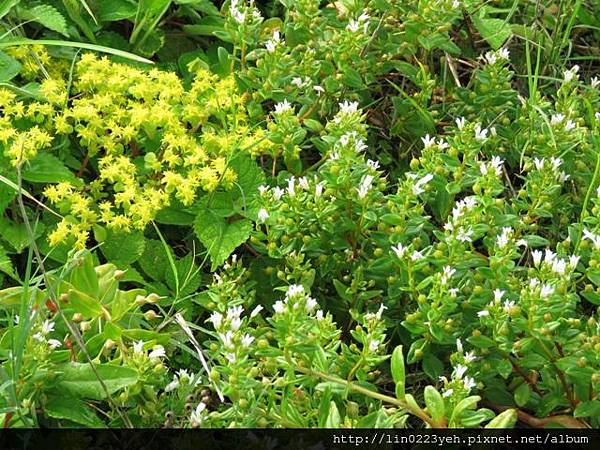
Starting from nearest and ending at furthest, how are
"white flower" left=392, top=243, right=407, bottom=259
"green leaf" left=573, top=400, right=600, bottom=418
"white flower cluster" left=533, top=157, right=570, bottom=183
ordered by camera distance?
"green leaf" left=573, top=400, right=600, bottom=418
"white flower" left=392, top=243, right=407, bottom=259
"white flower cluster" left=533, top=157, right=570, bottom=183

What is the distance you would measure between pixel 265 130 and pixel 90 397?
993 mm

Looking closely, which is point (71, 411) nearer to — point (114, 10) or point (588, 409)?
point (588, 409)

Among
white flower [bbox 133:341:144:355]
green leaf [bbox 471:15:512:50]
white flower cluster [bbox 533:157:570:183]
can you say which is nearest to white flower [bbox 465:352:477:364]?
white flower cluster [bbox 533:157:570:183]

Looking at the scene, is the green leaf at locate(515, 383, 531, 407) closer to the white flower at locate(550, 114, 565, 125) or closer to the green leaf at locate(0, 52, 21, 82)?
the white flower at locate(550, 114, 565, 125)

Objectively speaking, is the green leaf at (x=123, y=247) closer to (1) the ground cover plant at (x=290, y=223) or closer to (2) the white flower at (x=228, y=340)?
(1) the ground cover plant at (x=290, y=223)

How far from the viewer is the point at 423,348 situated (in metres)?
2.05

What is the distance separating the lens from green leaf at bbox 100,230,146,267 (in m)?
2.35

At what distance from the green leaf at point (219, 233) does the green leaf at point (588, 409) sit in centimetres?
86

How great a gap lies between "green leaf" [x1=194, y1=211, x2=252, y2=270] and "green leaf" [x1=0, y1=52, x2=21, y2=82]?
593mm

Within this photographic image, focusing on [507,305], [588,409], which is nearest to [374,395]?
[507,305]

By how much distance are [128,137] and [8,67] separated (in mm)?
358

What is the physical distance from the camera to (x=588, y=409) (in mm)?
1947

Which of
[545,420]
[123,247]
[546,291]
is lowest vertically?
[545,420]

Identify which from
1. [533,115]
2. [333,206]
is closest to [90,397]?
[333,206]
